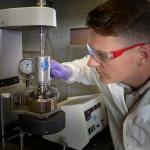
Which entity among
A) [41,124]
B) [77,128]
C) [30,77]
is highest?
[30,77]

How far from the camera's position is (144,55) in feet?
2.47

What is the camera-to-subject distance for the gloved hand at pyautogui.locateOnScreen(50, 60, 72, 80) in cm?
118

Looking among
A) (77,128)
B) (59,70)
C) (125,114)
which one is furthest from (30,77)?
(125,114)

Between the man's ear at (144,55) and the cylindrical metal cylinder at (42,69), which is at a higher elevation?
the man's ear at (144,55)

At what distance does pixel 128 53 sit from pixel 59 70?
1.75 feet

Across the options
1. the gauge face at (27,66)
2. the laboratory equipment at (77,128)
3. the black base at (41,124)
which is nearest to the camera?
the black base at (41,124)

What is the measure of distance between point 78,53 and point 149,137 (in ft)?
3.59

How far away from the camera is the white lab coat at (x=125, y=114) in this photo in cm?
77

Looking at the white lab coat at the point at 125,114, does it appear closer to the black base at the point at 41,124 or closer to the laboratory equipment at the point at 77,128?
the laboratory equipment at the point at 77,128

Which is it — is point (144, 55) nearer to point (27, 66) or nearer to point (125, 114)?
point (125, 114)

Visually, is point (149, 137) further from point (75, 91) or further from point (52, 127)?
point (75, 91)

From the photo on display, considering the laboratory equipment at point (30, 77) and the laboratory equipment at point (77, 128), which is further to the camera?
the laboratory equipment at point (77, 128)

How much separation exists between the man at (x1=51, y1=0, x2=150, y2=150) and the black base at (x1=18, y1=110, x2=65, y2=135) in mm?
285

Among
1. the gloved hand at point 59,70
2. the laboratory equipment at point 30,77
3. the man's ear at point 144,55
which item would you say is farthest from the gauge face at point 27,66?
the man's ear at point 144,55
